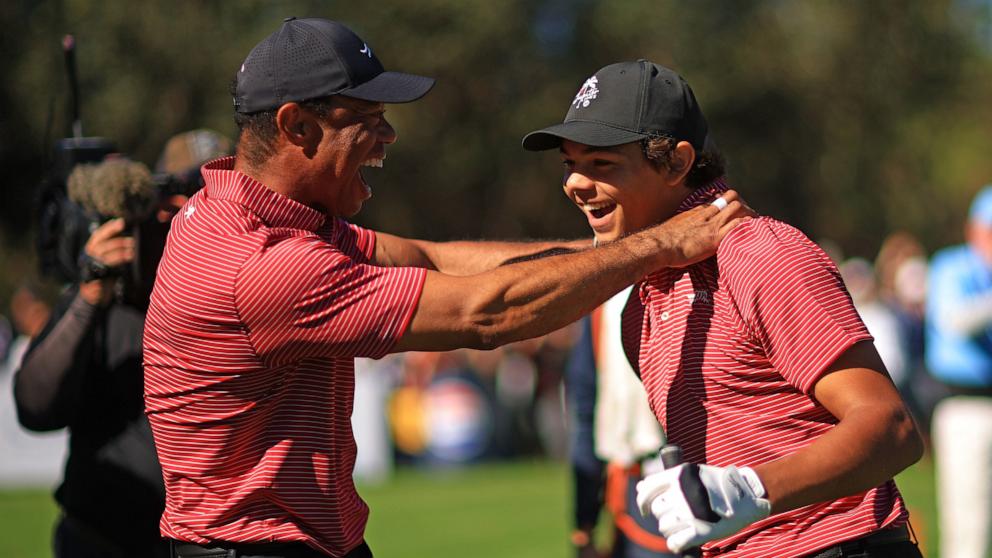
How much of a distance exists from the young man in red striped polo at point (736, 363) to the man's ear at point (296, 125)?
0.68 meters

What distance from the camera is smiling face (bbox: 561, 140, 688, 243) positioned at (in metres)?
3.71

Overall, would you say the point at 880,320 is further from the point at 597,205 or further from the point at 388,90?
the point at 388,90

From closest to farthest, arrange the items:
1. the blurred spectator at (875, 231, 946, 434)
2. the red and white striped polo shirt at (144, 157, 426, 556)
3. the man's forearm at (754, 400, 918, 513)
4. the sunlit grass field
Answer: the man's forearm at (754, 400, 918, 513) < the red and white striped polo shirt at (144, 157, 426, 556) < the sunlit grass field < the blurred spectator at (875, 231, 946, 434)

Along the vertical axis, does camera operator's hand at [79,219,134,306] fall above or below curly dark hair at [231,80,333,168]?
below

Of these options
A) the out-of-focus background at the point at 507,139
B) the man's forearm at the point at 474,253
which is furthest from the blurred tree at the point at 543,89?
the man's forearm at the point at 474,253

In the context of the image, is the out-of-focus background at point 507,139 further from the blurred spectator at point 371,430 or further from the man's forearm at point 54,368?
the man's forearm at point 54,368

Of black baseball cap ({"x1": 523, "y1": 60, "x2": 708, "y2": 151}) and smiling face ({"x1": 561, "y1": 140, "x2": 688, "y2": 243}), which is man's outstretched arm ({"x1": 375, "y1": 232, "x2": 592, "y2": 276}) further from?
black baseball cap ({"x1": 523, "y1": 60, "x2": 708, "y2": 151})

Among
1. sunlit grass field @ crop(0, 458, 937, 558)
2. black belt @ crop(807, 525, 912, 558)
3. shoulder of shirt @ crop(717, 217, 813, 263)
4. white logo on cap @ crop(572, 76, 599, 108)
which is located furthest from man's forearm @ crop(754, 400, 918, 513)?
sunlit grass field @ crop(0, 458, 937, 558)

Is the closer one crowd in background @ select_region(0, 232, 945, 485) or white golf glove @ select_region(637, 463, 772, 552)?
white golf glove @ select_region(637, 463, 772, 552)

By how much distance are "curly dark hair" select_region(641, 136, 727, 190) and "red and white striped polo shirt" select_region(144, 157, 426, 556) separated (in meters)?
0.79

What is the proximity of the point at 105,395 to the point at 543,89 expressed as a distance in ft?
92.1

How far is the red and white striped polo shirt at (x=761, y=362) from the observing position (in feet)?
10.5

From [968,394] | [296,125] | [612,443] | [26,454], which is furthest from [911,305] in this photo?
[296,125]

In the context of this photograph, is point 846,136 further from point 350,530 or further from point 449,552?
point 350,530
